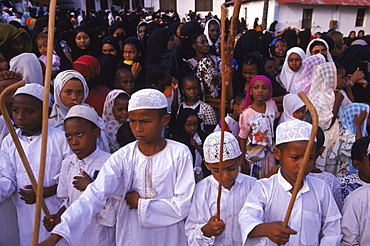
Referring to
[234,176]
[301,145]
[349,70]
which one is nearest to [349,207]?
[301,145]

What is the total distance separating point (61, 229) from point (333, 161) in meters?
3.35

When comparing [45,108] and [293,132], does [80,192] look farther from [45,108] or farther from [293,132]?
[293,132]

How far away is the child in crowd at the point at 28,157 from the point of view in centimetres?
235

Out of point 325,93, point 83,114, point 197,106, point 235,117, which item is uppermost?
point 83,114

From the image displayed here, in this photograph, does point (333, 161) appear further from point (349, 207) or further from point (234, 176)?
point (234, 176)

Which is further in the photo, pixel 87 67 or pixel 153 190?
pixel 87 67

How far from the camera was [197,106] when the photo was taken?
149 inches

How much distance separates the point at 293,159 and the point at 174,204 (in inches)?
34.7

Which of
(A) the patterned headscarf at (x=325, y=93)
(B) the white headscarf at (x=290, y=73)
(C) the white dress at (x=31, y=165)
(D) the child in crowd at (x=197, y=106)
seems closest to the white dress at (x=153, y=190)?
(C) the white dress at (x=31, y=165)

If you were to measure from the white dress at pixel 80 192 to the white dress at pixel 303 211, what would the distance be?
108 centimetres

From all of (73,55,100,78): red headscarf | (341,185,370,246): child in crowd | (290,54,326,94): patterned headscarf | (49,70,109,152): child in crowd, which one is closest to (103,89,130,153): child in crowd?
(49,70,109,152): child in crowd

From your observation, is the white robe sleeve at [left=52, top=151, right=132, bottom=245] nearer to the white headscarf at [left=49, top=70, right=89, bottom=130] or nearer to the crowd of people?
the crowd of people

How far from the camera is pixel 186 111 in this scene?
3676 mm

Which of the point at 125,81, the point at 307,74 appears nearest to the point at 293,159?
the point at 125,81
